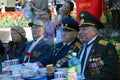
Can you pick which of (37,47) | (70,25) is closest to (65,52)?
(70,25)

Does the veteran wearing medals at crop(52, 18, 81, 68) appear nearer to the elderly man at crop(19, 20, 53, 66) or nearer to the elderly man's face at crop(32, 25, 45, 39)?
the elderly man at crop(19, 20, 53, 66)

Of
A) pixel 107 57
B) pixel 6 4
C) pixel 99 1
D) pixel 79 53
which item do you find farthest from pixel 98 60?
pixel 6 4

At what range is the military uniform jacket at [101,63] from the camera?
458 cm

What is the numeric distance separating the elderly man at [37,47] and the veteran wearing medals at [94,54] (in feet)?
3.04

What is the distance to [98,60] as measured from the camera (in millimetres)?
4641

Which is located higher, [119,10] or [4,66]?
[119,10]

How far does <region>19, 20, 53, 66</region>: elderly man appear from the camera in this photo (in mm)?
5660

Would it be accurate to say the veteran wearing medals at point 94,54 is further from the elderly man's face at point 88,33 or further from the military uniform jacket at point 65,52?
the military uniform jacket at point 65,52

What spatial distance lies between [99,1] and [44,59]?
1317 mm

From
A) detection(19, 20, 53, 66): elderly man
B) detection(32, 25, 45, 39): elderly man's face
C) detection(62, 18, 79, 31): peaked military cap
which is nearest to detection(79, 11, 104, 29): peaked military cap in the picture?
detection(62, 18, 79, 31): peaked military cap

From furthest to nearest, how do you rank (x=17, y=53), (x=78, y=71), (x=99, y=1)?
(x=17, y=53) < (x=99, y=1) < (x=78, y=71)

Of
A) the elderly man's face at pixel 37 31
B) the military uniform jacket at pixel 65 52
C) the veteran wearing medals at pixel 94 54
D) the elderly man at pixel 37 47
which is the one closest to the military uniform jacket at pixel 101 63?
the veteran wearing medals at pixel 94 54

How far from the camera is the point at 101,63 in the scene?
4.61 metres

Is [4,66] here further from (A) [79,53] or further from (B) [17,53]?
(B) [17,53]
